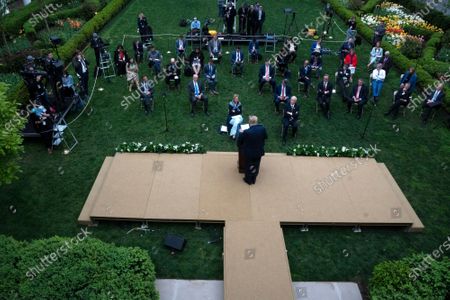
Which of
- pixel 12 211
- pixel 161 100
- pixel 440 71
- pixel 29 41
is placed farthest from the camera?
pixel 29 41

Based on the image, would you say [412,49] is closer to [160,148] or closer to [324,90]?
[324,90]

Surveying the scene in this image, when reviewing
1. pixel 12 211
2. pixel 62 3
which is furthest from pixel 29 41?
pixel 12 211

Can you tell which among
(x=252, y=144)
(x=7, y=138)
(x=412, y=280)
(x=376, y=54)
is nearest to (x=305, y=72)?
(x=376, y=54)

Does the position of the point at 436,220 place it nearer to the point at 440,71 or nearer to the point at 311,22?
the point at 440,71

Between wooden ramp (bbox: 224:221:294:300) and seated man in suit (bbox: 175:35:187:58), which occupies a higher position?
seated man in suit (bbox: 175:35:187:58)

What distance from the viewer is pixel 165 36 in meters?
20.2

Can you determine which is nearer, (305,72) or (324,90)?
(324,90)

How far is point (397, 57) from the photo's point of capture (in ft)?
57.1

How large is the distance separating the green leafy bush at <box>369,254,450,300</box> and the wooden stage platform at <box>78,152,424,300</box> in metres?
1.86

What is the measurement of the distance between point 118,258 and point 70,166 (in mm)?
5184

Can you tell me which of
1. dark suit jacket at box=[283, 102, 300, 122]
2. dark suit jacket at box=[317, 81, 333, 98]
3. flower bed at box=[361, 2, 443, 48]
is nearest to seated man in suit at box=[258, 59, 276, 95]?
dark suit jacket at box=[317, 81, 333, 98]

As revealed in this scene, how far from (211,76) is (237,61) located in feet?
6.80

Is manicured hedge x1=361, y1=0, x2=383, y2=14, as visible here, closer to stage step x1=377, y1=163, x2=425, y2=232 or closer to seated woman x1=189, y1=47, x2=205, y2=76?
seated woman x1=189, y1=47, x2=205, y2=76

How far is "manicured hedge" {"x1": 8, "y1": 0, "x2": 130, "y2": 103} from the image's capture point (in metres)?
13.5
